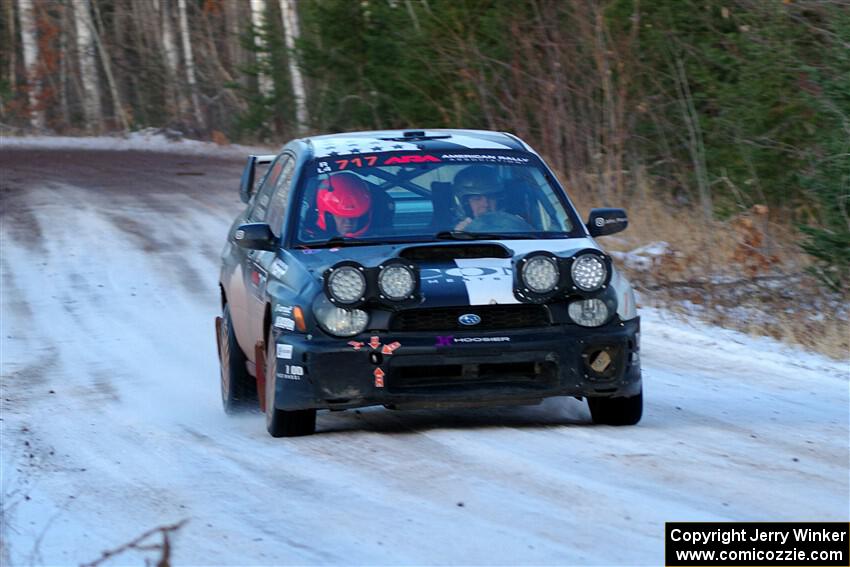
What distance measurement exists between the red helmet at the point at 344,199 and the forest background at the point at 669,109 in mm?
3554

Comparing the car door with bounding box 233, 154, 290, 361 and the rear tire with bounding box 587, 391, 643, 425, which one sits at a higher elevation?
the car door with bounding box 233, 154, 290, 361

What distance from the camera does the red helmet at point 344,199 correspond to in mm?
7852

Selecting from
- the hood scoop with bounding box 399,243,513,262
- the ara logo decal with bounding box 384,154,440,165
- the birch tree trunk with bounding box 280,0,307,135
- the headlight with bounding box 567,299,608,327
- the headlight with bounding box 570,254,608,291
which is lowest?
the headlight with bounding box 567,299,608,327

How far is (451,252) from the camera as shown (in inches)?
290

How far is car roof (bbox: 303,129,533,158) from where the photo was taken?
27.3ft

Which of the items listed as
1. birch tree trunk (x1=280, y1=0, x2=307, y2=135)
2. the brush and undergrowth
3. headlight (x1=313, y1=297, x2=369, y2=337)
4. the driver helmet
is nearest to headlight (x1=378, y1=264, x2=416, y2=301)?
headlight (x1=313, y1=297, x2=369, y2=337)

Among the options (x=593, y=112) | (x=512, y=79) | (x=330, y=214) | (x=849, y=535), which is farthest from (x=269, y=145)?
(x=849, y=535)

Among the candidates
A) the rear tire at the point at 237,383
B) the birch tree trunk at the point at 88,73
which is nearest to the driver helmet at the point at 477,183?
the rear tire at the point at 237,383

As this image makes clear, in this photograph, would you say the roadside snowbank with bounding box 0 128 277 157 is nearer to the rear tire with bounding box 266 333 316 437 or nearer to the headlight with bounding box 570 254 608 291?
the rear tire with bounding box 266 333 316 437

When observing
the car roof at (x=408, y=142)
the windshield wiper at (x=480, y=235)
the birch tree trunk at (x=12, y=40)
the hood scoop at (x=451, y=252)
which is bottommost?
the hood scoop at (x=451, y=252)

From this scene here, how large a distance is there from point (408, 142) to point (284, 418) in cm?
194

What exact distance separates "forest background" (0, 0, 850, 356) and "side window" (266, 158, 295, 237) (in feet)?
12.3

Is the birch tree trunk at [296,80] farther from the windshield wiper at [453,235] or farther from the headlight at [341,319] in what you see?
the headlight at [341,319]

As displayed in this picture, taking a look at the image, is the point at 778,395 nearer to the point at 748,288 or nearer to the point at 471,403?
the point at 471,403
